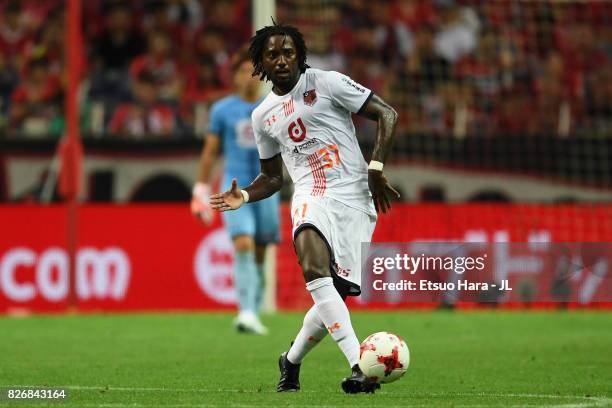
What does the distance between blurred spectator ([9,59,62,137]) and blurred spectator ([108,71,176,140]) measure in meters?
0.94

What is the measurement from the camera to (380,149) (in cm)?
749

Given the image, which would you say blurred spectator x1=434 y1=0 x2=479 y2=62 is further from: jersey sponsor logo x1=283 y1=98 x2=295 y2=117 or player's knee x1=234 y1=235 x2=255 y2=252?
jersey sponsor logo x1=283 y1=98 x2=295 y2=117

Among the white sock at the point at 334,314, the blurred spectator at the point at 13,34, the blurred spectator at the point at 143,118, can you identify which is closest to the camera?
the white sock at the point at 334,314

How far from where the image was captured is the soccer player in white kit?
7527 millimetres

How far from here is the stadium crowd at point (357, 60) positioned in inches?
736

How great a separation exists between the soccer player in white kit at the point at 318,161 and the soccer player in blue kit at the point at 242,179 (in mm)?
4784

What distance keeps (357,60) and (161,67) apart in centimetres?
291

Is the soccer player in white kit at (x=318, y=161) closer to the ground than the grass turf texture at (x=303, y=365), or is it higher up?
higher up

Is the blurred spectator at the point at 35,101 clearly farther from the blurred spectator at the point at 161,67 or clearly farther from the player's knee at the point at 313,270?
the player's knee at the point at 313,270

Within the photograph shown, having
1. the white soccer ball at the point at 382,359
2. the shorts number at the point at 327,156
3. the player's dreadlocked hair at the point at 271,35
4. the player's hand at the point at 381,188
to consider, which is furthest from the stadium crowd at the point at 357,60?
the white soccer ball at the point at 382,359

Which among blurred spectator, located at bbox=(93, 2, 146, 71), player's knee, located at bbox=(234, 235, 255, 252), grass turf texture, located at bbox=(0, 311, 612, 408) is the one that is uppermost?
blurred spectator, located at bbox=(93, 2, 146, 71)

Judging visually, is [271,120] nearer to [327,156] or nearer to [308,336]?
[327,156]

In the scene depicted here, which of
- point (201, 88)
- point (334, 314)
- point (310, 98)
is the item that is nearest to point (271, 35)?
point (310, 98)

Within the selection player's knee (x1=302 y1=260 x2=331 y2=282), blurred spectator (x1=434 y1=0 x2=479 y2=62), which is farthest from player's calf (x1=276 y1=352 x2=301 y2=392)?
blurred spectator (x1=434 y1=0 x2=479 y2=62)
